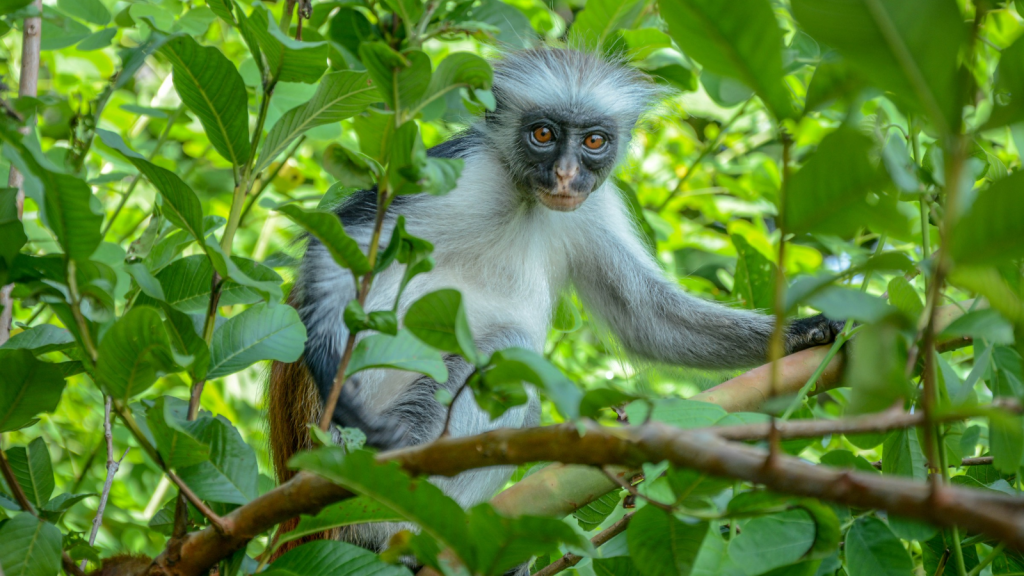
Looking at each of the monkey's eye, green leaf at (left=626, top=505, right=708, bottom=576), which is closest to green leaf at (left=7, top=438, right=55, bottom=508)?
green leaf at (left=626, top=505, right=708, bottom=576)

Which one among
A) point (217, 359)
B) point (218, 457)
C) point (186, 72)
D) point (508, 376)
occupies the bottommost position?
point (218, 457)

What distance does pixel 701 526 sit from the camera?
4.91ft

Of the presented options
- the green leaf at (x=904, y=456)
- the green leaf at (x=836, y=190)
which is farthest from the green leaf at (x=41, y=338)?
the green leaf at (x=904, y=456)

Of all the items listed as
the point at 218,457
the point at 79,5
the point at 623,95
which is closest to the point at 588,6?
the point at 623,95

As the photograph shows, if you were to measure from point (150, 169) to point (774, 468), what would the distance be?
1364 mm

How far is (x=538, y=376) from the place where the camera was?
3.85ft

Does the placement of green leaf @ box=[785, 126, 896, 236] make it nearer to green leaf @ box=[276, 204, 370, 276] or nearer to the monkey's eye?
green leaf @ box=[276, 204, 370, 276]

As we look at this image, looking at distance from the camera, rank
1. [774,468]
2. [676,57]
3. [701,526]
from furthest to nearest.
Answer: [676,57] → [701,526] → [774,468]

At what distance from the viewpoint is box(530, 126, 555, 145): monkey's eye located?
4.56 m

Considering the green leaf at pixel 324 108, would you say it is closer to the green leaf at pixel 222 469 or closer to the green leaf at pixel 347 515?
the green leaf at pixel 222 469

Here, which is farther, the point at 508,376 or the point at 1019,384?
the point at 1019,384

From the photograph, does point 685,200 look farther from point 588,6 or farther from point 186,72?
point 186,72

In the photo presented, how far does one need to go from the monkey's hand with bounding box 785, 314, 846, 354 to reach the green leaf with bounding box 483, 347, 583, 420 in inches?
107

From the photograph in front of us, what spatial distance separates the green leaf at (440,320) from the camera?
1404mm
